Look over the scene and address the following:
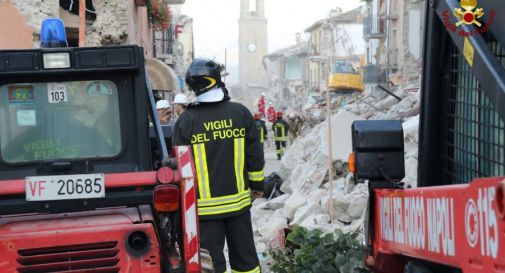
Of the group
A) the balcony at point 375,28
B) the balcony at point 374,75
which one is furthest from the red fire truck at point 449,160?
the balcony at point 375,28

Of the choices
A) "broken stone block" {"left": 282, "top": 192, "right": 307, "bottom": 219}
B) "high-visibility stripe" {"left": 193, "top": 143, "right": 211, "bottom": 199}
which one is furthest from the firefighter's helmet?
"broken stone block" {"left": 282, "top": 192, "right": 307, "bottom": 219}

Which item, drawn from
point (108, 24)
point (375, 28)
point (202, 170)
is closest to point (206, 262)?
point (202, 170)

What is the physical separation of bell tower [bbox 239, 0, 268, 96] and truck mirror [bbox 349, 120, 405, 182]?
110m

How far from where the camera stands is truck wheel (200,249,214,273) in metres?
5.10

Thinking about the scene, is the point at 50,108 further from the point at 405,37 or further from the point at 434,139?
the point at 405,37

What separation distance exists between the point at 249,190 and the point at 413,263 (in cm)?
247

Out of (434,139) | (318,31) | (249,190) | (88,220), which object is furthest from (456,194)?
(318,31)

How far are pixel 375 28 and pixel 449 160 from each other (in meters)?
50.7

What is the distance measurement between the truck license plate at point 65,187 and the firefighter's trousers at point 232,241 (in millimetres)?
1463

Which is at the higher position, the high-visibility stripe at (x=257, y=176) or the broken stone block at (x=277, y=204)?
the high-visibility stripe at (x=257, y=176)

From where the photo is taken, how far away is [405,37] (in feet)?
152

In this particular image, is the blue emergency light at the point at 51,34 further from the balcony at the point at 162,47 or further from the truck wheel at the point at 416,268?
the balcony at the point at 162,47

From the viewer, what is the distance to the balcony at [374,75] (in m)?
48.8

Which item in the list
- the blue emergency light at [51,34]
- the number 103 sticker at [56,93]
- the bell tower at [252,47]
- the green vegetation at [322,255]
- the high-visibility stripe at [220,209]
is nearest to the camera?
the number 103 sticker at [56,93]
